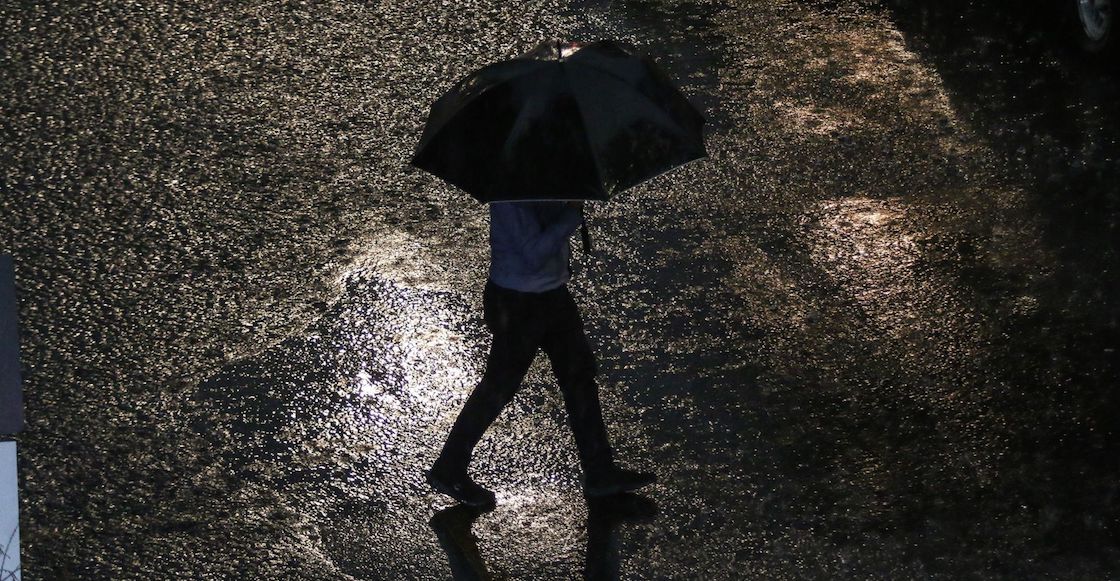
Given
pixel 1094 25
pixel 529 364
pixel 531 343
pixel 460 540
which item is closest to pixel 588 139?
pixel 531 343

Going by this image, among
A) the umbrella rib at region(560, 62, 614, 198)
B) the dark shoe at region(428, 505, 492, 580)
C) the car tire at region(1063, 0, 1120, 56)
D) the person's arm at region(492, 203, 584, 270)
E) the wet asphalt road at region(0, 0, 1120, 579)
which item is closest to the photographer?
the umbrella rib at region(560, 62, 614, 198)

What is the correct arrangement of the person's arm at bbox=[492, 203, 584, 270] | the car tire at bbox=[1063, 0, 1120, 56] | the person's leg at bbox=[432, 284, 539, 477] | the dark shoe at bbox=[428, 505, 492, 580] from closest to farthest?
1. the person's arm at bbox=[492, 203, 584, 270]
2. the person's leg at bbox=[432, 284, 539, 477]
3. the dark shoe at bbox=[428, 505, 492, 580]
4. the car tire at bbox=[1063, 0, 1120, 56]

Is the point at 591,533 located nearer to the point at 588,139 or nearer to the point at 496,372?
the point at 496,372

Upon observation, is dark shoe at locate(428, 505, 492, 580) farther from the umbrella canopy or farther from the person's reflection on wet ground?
the umbrella canopy

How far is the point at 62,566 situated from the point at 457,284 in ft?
7.41

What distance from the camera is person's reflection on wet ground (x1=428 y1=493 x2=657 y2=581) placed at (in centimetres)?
506

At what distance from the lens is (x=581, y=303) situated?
6.36 metres

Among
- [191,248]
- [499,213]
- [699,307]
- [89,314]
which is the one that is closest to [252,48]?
[191,248]

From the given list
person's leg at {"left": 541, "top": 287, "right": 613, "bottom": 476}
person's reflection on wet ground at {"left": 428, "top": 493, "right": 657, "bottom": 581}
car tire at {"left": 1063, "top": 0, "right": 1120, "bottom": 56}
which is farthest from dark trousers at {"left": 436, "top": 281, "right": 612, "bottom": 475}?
car tire at {"left": 1063, "top": 0, "right": 1120, "bottom": 56}

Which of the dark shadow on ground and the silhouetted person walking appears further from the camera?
the dark shadow on ground

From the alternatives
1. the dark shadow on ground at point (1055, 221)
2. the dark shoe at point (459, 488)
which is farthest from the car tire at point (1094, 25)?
the dark shoe at point (459, 488)

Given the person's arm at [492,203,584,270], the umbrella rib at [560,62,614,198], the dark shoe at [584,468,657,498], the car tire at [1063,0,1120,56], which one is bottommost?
the dark shoe at [584,468,657,498]

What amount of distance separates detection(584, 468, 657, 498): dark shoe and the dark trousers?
1.4 inches

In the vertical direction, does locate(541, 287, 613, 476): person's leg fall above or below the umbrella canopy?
below
